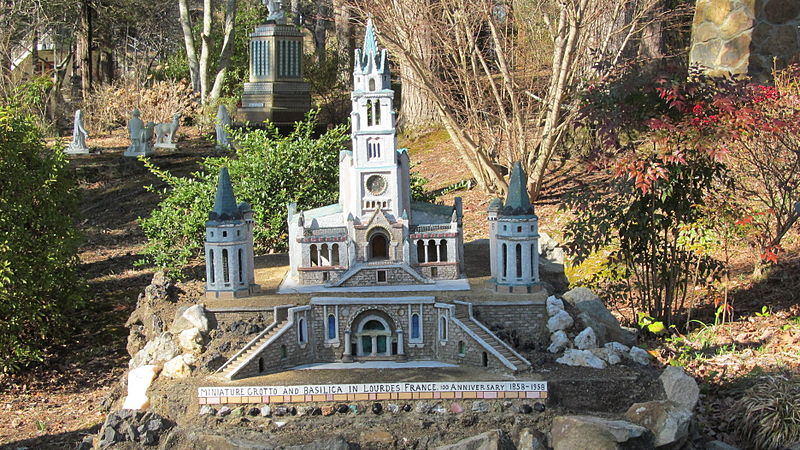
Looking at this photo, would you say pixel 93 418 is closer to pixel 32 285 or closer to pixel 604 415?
pixel 32 285

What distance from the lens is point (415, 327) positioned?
46.6ft

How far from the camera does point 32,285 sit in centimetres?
1700

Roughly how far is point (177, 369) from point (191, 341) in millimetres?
543

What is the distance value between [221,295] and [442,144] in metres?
15.5

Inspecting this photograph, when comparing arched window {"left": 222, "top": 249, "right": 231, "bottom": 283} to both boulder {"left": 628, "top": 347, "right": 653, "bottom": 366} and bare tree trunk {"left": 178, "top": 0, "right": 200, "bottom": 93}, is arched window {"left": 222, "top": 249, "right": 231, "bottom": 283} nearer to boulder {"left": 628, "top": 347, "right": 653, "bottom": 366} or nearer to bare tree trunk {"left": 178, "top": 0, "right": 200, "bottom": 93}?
boulder {"left": 628, "top": 347, "right": 653, "bottom": 366}

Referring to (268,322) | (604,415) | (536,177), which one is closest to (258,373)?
(268,322)

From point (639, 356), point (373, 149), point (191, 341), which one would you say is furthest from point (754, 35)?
point (191, 341)

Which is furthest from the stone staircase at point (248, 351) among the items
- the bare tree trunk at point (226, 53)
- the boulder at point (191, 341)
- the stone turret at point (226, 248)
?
the bare tree trunk at point (226, 53)

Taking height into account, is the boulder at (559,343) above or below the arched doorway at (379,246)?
below

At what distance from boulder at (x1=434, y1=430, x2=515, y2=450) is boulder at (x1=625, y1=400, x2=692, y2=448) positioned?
6.04ft

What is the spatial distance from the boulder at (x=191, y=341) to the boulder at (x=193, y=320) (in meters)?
0.11

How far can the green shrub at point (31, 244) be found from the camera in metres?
16.7

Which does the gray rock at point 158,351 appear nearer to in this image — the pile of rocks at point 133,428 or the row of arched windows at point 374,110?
the pile of rocks at point 133,428

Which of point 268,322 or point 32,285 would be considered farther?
point 32,285
